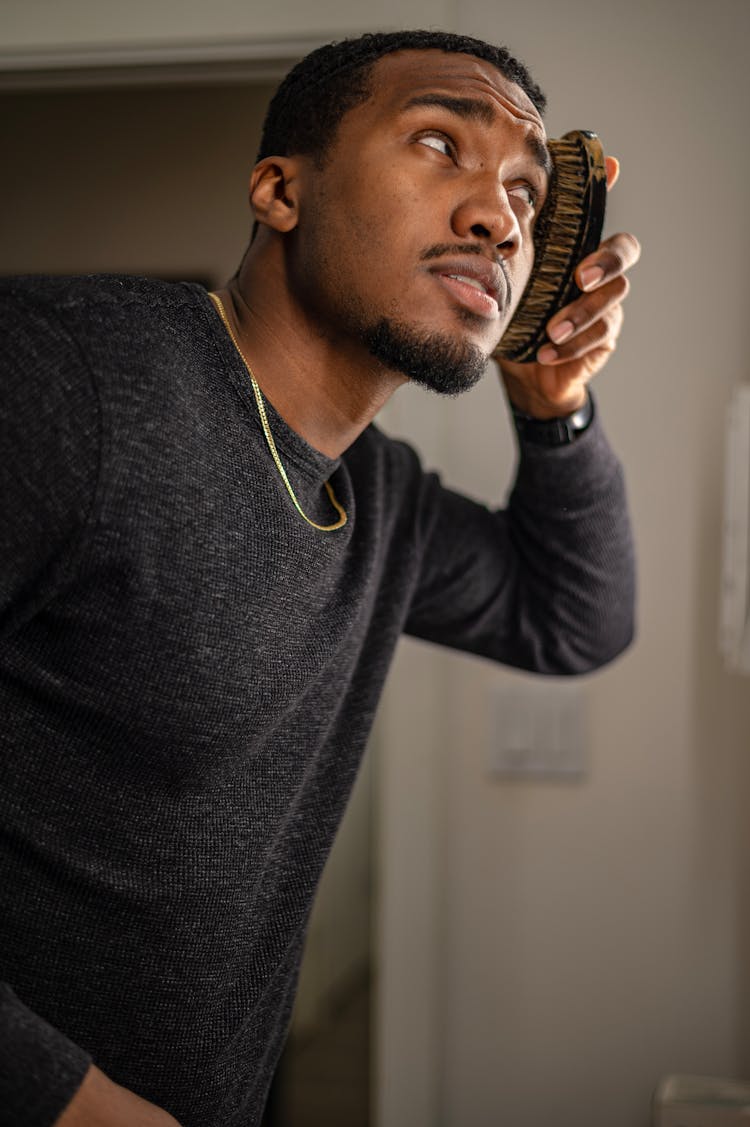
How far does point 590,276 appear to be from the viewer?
1.03m

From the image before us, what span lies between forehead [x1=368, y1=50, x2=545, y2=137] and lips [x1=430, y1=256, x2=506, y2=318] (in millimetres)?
127

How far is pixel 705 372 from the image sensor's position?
4.68ft

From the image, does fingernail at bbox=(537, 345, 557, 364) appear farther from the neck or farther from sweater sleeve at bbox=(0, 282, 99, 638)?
sweater sleeve at bbox=(0, 282, 99, 638)

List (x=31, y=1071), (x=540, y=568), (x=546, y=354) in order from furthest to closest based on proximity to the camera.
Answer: (x=540, y=568) → (x=546, y=354) → (x=31, y=1071)

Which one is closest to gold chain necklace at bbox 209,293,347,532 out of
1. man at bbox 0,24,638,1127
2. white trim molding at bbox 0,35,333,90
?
man at bbox 0,24,638,1127

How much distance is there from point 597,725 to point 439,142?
83cm

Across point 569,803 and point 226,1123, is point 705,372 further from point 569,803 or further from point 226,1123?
point 226,1123

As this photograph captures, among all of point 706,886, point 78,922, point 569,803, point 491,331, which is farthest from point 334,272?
point 706,886

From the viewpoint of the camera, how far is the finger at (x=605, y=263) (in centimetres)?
103

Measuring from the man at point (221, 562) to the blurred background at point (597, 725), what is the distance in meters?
0.41

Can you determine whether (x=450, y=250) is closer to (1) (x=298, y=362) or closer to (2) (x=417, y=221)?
(2) (x=417, y=221)

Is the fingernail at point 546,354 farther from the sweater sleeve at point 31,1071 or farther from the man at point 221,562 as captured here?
the sweater sleeve at point 31,1071

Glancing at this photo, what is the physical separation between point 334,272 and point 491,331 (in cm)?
14

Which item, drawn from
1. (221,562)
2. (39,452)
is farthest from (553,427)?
(39,452)
